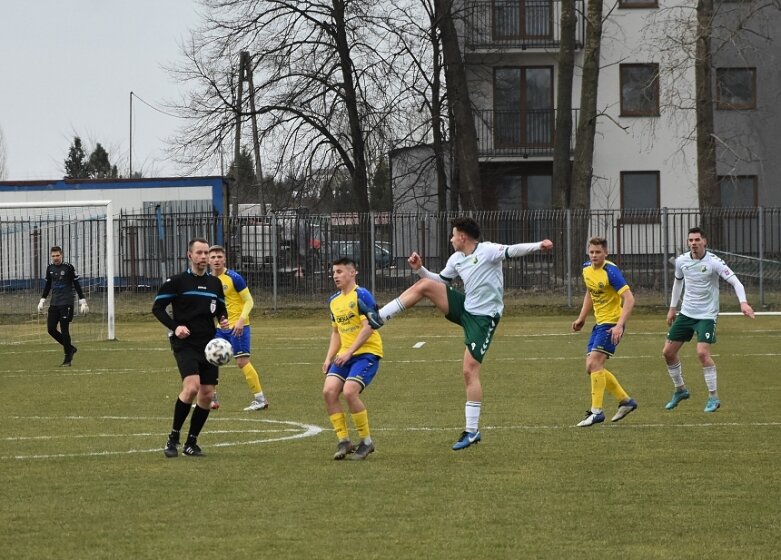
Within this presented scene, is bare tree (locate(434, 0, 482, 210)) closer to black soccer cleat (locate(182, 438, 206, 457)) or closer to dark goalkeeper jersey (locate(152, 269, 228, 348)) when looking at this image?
dark goalkeeper jersey (locate(152, 269, 228, 348))

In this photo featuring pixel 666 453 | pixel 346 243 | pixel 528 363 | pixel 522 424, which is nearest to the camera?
pixel 666 453

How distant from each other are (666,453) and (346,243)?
24219 millimetres

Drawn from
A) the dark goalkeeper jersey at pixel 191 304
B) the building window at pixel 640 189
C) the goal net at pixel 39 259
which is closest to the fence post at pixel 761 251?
the building window at pixel 640 189

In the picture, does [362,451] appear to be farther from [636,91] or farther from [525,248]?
[636,91]

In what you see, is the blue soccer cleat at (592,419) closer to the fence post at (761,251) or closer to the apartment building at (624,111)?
the fence post at (761,251)

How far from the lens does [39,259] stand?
34156mm

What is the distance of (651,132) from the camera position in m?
44.1

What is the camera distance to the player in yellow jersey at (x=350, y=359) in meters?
10.4

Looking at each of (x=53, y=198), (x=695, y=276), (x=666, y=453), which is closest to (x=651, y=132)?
(x=53, y=198)

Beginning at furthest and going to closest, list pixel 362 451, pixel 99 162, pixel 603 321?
pixel 99 162, pixel 603 321, pixel 362 451

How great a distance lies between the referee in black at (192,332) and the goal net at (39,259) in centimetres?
1930

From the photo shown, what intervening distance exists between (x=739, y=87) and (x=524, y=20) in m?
8.12

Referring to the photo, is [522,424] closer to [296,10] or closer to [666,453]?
[666,453]

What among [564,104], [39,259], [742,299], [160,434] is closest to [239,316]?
[160,434]
